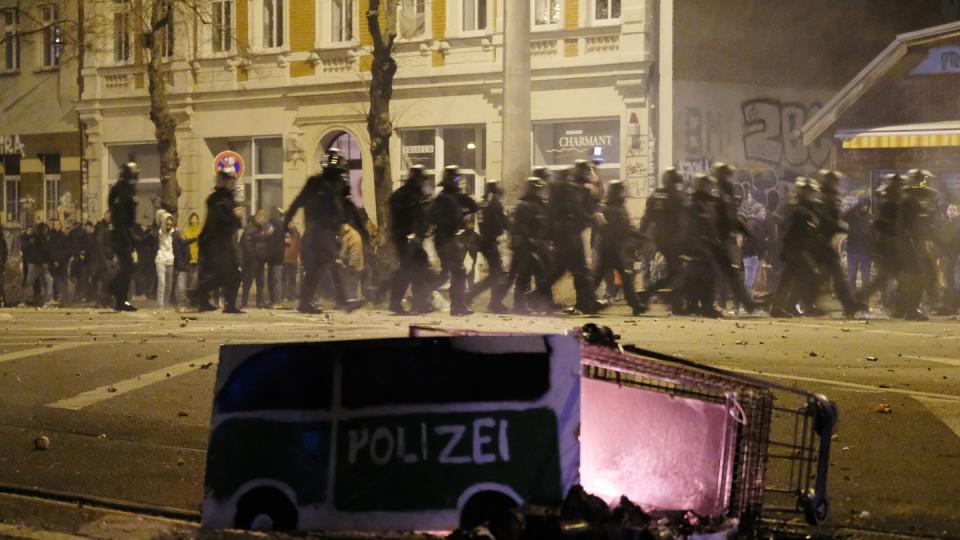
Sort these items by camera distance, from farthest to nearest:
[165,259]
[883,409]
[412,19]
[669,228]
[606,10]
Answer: [412,19], [606,10], [165,259], [669,228], [883,409]

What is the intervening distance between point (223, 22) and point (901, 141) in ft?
63.1

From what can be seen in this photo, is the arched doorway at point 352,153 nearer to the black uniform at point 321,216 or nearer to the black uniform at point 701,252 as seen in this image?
the black uniform at point 701,252

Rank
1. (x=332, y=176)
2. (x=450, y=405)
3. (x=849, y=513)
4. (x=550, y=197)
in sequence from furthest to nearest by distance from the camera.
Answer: (x=550, y=197) → (x=332, y=176) → (x=849, y=513) → (x=450, y=405)

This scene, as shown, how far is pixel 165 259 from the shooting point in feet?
83.6

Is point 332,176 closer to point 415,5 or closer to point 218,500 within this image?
point 218,500

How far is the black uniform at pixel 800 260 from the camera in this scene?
20.2 metres

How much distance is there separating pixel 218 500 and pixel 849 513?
9.86 ft

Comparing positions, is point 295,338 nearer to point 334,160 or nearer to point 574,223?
point 334,160

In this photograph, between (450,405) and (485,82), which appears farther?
(485,82)

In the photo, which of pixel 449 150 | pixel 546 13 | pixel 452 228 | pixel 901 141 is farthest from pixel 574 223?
pixel 449 150

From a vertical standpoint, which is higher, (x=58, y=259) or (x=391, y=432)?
(x=58, y=259)

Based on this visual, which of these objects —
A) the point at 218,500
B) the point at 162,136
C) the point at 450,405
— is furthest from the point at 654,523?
the point at 162,136

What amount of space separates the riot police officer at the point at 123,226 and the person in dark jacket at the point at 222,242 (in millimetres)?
1680

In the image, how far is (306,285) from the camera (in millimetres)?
18906
